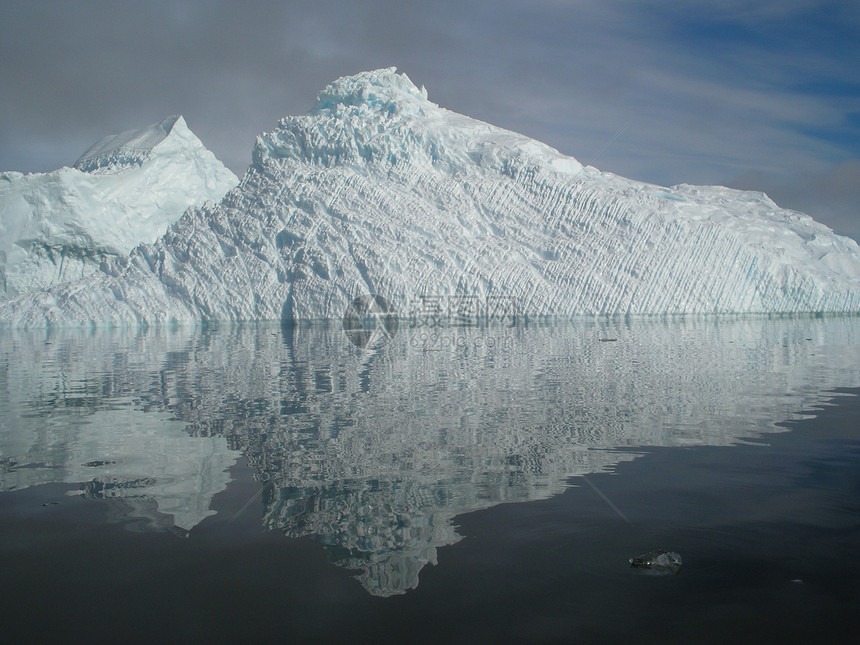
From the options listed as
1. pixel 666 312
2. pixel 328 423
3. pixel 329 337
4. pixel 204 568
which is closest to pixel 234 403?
pixel 328 423

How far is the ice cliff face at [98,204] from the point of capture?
4222 cm

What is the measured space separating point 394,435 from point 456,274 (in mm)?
24861

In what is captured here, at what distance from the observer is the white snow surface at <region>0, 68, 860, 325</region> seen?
1224 inches

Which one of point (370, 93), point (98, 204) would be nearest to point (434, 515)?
point (370, 93)

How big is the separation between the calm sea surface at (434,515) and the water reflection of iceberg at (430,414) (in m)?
0.03

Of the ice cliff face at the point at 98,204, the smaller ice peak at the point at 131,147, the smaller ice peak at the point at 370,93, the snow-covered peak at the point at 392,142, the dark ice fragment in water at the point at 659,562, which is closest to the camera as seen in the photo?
the dark ice fragment in water at the point at 659,562

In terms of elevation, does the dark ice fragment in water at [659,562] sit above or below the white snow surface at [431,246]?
below

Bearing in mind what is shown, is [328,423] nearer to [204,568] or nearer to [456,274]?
[204,568]

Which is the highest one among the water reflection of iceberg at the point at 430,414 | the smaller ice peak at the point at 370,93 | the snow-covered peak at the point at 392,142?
the smaller ice peak at the point at 370,93

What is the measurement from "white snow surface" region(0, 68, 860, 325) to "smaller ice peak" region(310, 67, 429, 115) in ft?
5.60

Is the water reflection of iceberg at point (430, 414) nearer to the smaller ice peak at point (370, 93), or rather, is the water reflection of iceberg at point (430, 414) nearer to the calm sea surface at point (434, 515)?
the calm sea surface at point (434, 515)

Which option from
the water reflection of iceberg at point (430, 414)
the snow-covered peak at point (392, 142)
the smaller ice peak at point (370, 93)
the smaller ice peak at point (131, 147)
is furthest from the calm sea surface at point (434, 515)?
the smaller ice peak at point (131, 147)

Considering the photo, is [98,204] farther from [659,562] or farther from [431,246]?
[659,562]

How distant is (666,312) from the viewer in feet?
103
